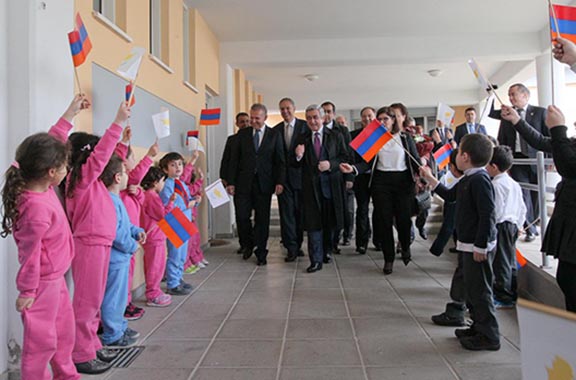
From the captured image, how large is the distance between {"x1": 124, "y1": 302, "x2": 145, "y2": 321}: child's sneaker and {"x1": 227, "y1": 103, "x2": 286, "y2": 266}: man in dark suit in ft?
6.30

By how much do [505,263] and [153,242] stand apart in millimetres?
2607

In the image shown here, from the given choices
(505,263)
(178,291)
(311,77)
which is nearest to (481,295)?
(505,263)

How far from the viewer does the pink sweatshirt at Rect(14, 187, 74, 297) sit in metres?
1.76

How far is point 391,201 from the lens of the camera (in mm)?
4277

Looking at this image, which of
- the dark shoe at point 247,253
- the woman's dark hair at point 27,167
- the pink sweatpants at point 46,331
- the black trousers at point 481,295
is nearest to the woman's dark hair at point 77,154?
the woman's dark hair at point 27,167

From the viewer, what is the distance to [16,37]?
2.15m

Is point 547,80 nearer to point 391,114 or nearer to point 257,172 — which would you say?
point 391,114

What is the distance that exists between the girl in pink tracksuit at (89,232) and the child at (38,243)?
28 centimetres

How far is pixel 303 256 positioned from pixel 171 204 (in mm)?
2305

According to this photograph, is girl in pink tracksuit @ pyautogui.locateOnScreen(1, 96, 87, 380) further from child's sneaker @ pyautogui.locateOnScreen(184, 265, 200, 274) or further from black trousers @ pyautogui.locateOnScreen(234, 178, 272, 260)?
black trousers @ pyautogui.locateOnScreen(234, 178, 272, 260)

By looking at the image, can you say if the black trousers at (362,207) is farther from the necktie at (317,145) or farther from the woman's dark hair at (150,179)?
the woman's dark hair at (150,179)

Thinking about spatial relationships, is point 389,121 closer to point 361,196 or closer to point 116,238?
point 361,196

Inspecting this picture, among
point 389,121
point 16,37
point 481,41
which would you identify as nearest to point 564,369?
point 16,37

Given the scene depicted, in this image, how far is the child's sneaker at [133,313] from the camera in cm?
313
